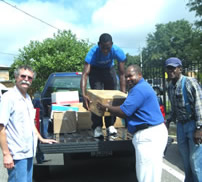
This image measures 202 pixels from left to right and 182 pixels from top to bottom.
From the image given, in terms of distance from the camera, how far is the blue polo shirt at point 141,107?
10.3 ft

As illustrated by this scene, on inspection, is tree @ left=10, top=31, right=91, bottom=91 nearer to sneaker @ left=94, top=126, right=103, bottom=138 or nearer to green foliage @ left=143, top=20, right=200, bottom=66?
sneaker @ left=94, top=126, right=103, bottom=138

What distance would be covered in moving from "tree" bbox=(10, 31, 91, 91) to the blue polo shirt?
49.9 feet

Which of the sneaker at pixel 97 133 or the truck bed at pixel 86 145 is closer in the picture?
the truck bed at pixel 86 145

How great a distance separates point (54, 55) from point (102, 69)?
46.0 feet

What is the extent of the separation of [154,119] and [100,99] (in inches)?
37.1

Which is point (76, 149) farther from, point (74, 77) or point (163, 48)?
point (163, 48)

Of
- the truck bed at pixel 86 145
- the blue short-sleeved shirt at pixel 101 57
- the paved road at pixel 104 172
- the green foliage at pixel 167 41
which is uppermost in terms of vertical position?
the green foliage at pixel 167 41

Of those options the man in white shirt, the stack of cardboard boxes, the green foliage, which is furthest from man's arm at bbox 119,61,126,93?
the green foliage

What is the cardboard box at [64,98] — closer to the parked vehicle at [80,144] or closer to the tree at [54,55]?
the parked vehicle at [80,144]

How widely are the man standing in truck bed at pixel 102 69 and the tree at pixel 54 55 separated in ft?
43.1

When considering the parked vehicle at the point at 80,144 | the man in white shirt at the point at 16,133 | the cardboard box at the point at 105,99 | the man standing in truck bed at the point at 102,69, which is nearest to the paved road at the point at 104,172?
the parked vehicle at the point at 80,144

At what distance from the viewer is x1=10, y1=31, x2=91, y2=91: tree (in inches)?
722

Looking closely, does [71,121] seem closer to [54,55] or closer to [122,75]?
[122,75]

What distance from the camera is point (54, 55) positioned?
18750 mm
